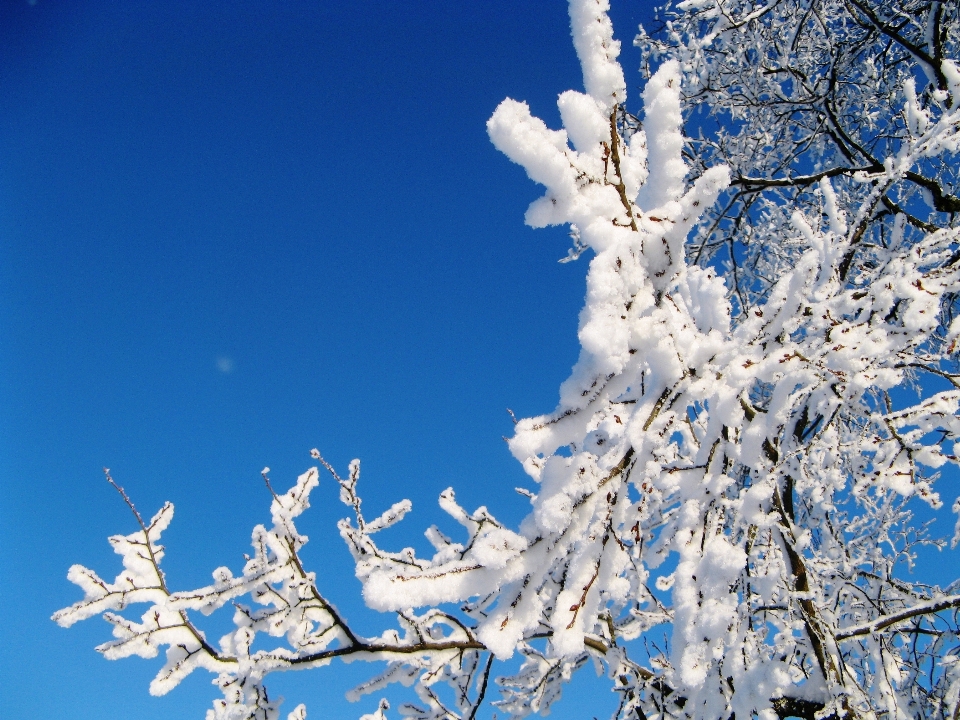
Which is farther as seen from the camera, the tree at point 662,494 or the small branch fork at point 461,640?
the small branch fork at point 461,640

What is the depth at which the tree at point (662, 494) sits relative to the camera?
3.32 ft

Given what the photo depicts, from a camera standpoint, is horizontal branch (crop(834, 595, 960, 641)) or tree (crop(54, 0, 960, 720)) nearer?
tree (crop(54, 0, 960, 720))

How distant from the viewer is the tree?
3.32 ft

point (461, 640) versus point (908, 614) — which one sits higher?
point (461, 640)

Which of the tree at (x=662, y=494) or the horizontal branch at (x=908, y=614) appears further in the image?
the horizontal branch at (x=908, y=614)

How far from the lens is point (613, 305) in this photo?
0.97m

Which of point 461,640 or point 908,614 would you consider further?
point 461,640

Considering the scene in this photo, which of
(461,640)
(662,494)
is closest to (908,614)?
(662,494)

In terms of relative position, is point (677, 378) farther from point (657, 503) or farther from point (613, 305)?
point (657, 503)

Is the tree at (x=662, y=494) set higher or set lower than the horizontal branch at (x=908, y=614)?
higher

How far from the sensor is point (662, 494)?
228cm

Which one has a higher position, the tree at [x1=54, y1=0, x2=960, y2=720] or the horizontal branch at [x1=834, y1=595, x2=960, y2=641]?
the tree at [x1=54, y1=0, x2=960, y2=720]

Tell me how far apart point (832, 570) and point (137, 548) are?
119 inches

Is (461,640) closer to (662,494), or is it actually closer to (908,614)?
(662,494)
